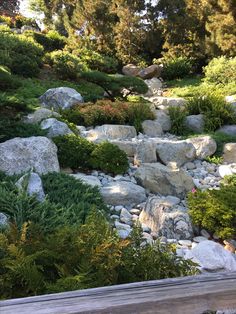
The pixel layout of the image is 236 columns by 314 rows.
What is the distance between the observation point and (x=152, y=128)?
8.74m

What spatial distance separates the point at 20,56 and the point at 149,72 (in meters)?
6.59

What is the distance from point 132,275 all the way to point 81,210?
5.12 feet

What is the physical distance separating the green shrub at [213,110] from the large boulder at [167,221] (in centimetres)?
494

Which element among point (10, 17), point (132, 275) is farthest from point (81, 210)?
point (10, 17)

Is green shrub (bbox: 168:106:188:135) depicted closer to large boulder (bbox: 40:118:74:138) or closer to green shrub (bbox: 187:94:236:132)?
green shrub (bbox: 187:94:236:132)

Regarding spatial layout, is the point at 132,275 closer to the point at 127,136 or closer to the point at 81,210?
the point at 81,210

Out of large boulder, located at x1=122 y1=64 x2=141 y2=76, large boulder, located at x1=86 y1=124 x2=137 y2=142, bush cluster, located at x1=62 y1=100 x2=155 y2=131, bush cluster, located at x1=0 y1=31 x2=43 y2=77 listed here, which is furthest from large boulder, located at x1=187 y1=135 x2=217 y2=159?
large boulder, located at x1=122 y1=64 x2=141 y2=76

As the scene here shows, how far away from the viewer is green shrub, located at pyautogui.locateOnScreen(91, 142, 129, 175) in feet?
18.9

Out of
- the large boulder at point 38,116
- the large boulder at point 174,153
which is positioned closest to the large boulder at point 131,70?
the large boulder at point 38,116

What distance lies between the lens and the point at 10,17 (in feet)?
77.4

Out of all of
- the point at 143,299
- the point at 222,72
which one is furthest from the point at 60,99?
the point at 143,299

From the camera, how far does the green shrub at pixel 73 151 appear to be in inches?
224

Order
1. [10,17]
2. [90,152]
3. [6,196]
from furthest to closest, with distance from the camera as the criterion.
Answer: [10,17], [90,152], [6,196]

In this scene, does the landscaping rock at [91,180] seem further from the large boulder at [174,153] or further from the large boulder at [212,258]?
the large boulder at [212,258]
